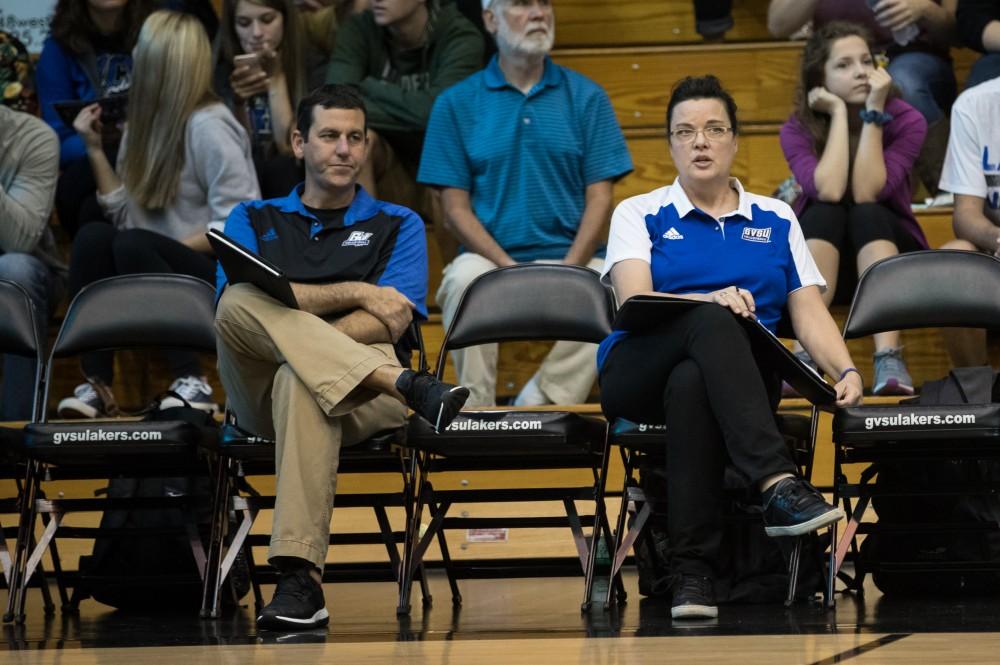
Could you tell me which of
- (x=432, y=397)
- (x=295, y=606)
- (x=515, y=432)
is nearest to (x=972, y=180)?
(x=515, y=432)

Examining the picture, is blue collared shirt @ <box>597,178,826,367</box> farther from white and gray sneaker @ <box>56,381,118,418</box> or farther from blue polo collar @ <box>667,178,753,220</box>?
white and gray sneaker @ <box>56,381,118,418</box>

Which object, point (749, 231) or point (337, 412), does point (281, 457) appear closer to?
point (337, 412)

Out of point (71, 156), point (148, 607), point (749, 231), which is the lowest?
point (148, 607)

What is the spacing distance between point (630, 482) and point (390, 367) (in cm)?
68

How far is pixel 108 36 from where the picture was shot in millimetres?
5734

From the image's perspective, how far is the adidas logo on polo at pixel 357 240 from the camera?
13.1 feet

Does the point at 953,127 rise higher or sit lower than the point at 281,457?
higher

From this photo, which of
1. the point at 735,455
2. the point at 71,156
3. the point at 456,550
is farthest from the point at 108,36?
the point at 735,455

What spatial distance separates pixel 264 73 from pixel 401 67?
1.78ft

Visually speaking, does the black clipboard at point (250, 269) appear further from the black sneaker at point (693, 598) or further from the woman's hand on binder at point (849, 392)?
the woman's hand on binder at point (849, 392)

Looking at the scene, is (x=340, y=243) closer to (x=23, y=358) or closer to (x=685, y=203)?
(x=685, y=203)

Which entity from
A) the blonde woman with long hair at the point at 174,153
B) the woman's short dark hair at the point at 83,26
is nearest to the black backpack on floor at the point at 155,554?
the blonde woman with long hair at the point at 174,153

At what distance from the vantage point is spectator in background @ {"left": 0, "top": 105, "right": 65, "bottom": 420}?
505 centimetres

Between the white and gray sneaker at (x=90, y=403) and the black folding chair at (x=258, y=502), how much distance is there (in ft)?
3.52
